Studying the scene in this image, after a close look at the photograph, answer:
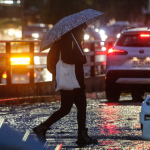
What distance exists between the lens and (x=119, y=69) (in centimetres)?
1186

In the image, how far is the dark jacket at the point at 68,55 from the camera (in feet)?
24.4

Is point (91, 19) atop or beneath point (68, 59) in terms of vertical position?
atop

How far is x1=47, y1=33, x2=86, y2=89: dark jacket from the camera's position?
7441mm

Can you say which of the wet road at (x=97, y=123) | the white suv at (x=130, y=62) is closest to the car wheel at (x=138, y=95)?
the wet road at (x=97, y=123)

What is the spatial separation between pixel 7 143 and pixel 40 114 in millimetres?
4497

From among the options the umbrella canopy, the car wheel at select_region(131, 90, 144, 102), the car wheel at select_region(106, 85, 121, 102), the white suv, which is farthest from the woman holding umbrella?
the car wheel at select_region(131, 90, 144, 102)

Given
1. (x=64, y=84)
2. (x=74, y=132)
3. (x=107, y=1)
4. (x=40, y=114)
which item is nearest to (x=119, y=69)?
(x=40, y=114)

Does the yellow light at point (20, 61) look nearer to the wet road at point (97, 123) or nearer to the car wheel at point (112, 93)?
the wet road at point (97, 123)

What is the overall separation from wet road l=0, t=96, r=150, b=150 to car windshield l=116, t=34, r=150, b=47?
4.26 feet

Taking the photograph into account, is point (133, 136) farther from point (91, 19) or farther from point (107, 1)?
point (107, 1)

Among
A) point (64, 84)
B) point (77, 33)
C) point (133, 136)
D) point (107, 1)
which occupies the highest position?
point (107, 1)

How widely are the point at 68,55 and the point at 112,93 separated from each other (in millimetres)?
5337

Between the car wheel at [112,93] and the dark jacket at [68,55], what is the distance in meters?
4.78

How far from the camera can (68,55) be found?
7453 millimetres
